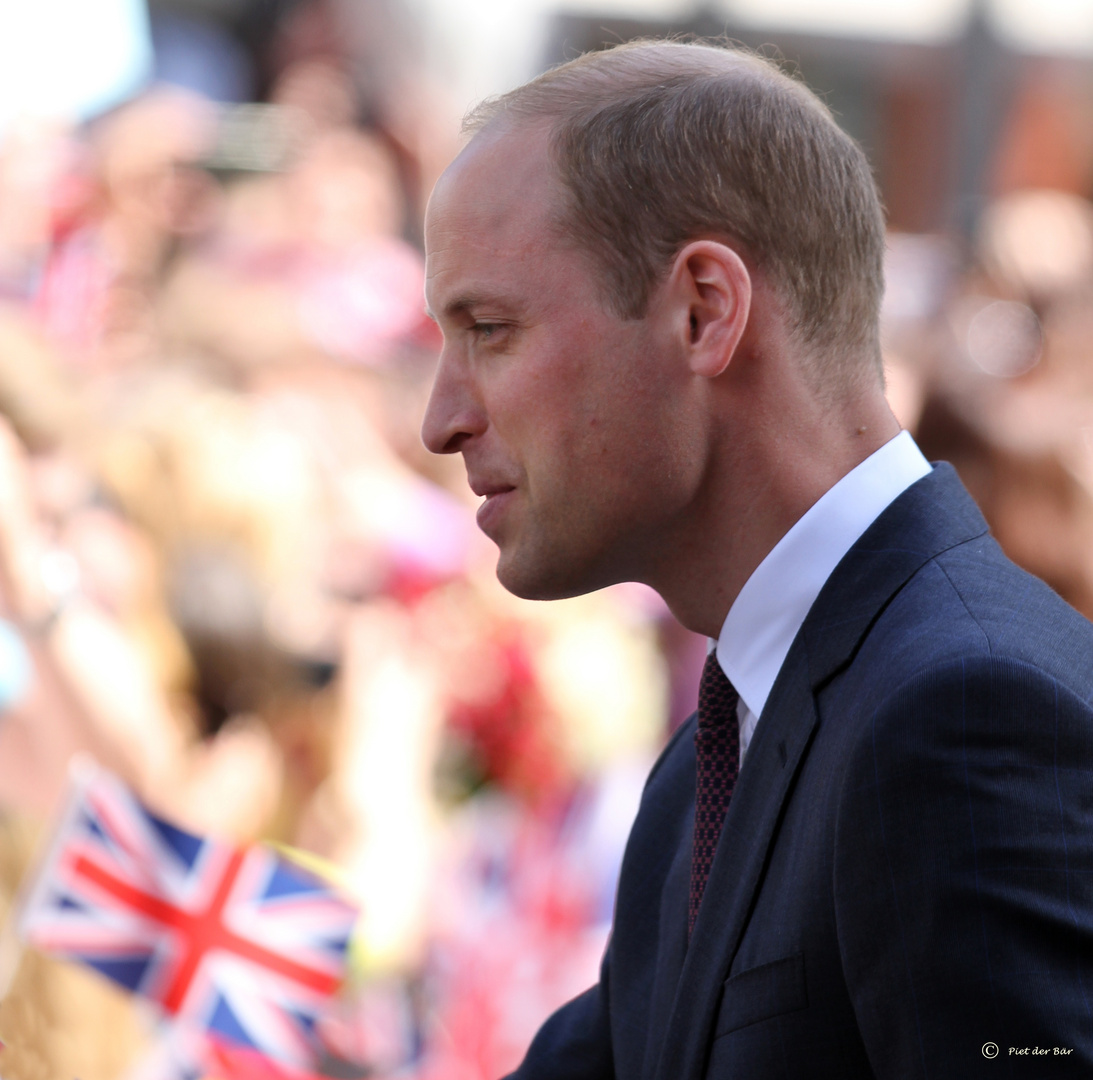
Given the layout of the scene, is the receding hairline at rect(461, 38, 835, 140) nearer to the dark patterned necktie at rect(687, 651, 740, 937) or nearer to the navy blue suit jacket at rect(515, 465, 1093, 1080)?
the navy blue suit jacket at rect(515, 465, 1093, 1080)

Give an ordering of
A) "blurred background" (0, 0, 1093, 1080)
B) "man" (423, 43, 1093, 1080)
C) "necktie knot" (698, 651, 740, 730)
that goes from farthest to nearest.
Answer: "blurred background" (0, 0, 1093, 1080) → "necktie knot" (698, 651, 740, 730) → "man" (423, 43, 1093, 1080)

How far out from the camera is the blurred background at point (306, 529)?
2.72 meters

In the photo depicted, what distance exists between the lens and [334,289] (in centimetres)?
346

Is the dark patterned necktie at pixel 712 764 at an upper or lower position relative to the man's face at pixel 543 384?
lower

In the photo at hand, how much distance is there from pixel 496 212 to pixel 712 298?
0.74 ft

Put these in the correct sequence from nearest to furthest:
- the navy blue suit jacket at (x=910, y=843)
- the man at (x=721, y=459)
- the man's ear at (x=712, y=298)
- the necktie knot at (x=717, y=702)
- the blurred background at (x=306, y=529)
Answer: the navy blue suit jacket at (x=910, y=843)
the man at (x=721, y=459)
the man's ear at (x=712, y=298)
the necktie knot at (x=717, y=702)
the blurred background at (x=306, y=529)

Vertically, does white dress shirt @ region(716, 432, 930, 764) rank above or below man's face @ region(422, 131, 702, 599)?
below

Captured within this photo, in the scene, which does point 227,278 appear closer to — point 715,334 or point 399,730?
point 399,730

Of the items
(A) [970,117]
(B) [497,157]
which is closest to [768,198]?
(B) [497,157]

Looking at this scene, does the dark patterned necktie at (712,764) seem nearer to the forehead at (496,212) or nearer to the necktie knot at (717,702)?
the necktie knot at (717,702)

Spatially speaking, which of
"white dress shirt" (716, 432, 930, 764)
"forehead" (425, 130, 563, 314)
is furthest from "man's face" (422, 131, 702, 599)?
"white dress shirt" (716, 432, 930, 764)

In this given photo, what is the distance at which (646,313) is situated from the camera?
126cm

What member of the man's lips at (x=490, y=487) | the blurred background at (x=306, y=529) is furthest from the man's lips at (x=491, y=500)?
the blurred background at (x=306, y=529)

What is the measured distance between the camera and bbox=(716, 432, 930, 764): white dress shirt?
1257mm
